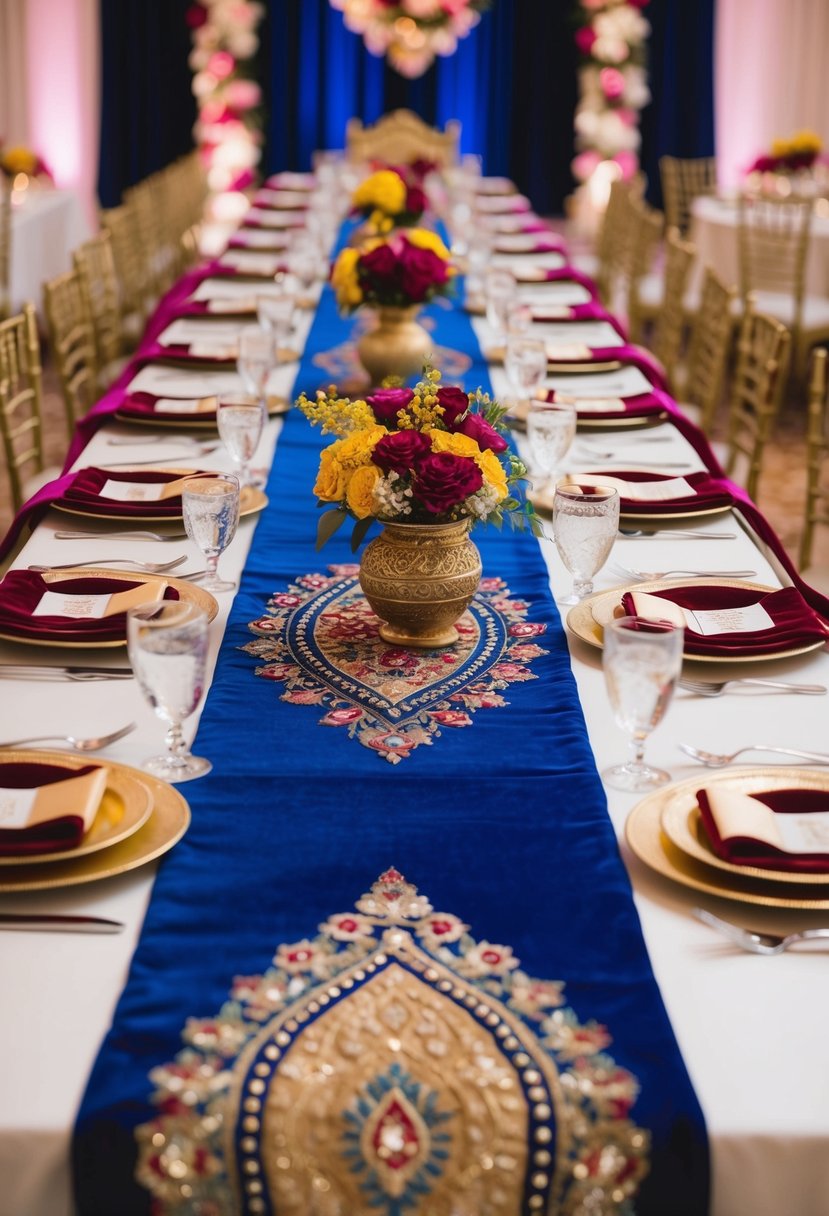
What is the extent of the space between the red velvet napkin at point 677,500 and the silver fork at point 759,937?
113cm

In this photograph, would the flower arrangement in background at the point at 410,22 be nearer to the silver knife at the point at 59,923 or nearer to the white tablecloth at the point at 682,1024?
→ the white tablecloth at the point at 682,1024

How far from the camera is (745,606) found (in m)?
2.01

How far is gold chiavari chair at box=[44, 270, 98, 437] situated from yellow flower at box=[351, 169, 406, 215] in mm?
856

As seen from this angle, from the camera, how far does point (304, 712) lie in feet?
5.74

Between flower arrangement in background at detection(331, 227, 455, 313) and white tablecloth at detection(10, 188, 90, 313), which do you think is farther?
white tablecloth at detection(10, 188, 90, 313)

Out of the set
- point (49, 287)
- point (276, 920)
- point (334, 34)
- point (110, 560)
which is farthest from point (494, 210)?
point (276, 920)

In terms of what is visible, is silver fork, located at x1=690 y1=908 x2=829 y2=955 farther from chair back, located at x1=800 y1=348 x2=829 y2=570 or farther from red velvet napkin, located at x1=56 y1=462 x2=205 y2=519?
chair back, located at x1=800 y1=348 x2=829 y2=570

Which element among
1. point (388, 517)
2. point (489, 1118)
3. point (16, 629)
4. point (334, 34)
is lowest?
point (489, 1118)

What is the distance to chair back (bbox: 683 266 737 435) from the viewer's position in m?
3.92

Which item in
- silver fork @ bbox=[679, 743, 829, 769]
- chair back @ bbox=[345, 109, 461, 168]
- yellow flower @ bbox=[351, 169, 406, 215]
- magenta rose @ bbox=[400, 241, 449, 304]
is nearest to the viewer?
silver fork @ bbox=[679, 743, 829, 769]

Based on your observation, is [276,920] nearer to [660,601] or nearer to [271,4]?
[660,601]

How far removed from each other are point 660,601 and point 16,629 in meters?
0.85

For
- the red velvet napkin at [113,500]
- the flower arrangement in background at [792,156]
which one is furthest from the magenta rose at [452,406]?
the flower arrangement in background at [792,156]

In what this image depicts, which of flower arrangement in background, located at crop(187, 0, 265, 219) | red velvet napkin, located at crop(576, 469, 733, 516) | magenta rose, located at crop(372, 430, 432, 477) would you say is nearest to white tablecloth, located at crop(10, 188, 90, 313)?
flower arrangement in background, located at crop(187, 0, 265, 219)
